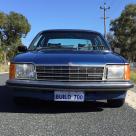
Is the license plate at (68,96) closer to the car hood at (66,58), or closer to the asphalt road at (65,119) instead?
the asphalt road at (65,119)

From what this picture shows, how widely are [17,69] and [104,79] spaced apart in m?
1.53

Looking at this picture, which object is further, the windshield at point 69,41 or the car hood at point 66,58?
the windshield at point 69,41

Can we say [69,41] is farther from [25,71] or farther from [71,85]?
[71,85]

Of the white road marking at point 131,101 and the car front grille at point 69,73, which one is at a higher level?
the car front grille at point 69,73

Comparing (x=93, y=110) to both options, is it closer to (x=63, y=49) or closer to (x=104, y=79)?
(x=104, y=79)

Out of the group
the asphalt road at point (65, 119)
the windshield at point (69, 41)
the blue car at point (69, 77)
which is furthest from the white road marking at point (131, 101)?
the blue car at point (69, 77)

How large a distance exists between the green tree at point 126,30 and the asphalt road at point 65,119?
6788 centimetres

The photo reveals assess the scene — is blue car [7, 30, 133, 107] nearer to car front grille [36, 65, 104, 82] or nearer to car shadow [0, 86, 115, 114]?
car front grille [36, 65, 104, 82]

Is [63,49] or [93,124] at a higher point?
[63,49]

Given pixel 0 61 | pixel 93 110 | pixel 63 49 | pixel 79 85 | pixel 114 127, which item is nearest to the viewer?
pixel 114 127

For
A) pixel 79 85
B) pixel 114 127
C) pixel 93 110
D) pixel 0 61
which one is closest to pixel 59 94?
pixel 79 85

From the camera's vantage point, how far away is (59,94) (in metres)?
8.38

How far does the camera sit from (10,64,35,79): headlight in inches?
335

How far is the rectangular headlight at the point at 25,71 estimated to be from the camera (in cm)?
849
